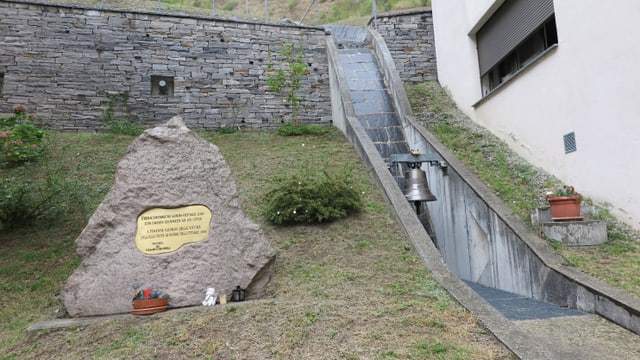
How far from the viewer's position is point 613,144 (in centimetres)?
556

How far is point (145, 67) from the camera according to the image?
11047 millimetres

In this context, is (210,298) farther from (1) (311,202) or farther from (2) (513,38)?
(2) (513,38)

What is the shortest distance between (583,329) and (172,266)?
4.04 meters

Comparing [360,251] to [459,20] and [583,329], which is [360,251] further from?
[459,20]

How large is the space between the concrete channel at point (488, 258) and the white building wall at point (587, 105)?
1.36 metres

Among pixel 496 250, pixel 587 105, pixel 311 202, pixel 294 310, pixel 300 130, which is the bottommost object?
pixel 294 310

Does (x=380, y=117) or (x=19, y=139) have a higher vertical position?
(x=380, y=117)

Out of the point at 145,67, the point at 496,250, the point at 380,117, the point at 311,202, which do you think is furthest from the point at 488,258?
the point at 145,67

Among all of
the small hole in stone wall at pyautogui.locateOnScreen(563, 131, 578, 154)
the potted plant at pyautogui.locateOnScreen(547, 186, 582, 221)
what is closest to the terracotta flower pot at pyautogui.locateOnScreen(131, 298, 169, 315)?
the potted plant at pyautogui.locateOnScreen(547, 186, 582, 221)

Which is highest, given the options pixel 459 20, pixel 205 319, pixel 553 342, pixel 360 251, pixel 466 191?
pixel 459 20

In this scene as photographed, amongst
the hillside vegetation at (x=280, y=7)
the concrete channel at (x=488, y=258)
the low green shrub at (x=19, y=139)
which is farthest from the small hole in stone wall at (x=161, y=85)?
the concrete channel at (x=488, y=258)

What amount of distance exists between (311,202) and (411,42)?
29.4ft

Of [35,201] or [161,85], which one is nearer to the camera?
[35,201]

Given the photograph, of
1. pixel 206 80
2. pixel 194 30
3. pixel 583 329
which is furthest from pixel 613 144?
pixel 194 30
